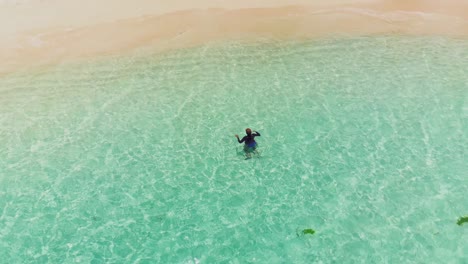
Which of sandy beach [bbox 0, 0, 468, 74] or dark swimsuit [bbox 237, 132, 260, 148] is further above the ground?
sandy beach [bbox 0, 0, 468, 74]

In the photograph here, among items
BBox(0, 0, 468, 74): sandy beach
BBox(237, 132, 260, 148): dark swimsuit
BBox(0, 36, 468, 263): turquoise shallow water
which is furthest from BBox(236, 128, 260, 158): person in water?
BBox(0, 0, 468, 74): sandy beach

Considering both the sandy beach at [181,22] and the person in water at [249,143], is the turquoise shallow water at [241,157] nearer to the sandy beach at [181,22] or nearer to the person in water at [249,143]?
the person in water at [249,143]

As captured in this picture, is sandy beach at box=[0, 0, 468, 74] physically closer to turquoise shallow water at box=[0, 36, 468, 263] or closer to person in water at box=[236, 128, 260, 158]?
turquoise shallow water at box=[0, 36, 468, 263]

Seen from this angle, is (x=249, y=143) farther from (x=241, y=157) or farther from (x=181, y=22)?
(x=181, y=22)

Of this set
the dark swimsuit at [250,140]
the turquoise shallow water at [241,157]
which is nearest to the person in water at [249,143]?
the dark swimsuit at [250,140]

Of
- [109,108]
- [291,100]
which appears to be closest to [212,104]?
[291,100]

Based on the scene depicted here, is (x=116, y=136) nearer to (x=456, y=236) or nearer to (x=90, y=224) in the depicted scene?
(x=90, y=224)
